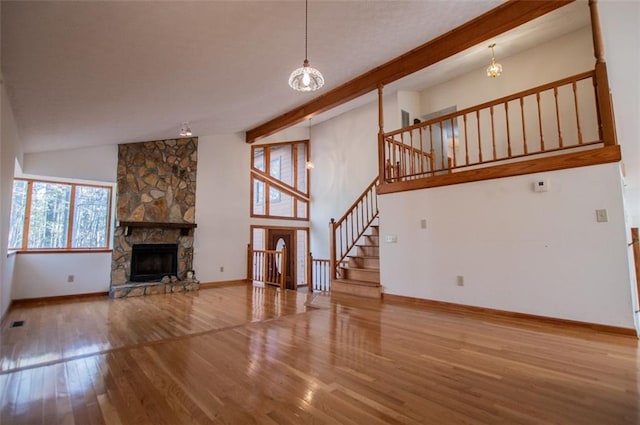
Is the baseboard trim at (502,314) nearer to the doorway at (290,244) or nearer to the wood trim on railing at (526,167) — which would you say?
the wood trim on railing at (526,167)

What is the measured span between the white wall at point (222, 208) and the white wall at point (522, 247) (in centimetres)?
412

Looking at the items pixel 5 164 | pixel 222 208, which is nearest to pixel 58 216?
pixel 5 164

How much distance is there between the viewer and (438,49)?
4.54 meters

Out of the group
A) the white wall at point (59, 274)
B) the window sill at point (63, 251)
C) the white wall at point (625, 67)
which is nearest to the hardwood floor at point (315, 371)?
the white wall at point (59, 274)

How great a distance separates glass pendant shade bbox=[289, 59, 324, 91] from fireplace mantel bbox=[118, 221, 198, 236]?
4.86 metres

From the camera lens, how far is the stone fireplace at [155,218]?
20.2 ft

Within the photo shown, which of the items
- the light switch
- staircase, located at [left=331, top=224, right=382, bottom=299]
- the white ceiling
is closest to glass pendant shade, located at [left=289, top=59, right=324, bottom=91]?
the white ceiling

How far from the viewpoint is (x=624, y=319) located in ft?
10.2

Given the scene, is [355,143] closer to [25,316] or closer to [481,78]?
[481,78]

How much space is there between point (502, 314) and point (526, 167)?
1.84 metres

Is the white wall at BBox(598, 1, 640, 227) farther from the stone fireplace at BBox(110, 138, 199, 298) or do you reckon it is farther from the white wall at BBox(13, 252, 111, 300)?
the white wall at BBox(13, 252, 111, 300)

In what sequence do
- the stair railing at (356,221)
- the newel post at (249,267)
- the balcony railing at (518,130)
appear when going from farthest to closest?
the newel post at (249,267), the stair railing at (356,221), the balcony railing at (518,130)

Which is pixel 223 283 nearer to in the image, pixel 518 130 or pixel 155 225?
pixel 155 225

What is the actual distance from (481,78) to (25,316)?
28.8 ft
